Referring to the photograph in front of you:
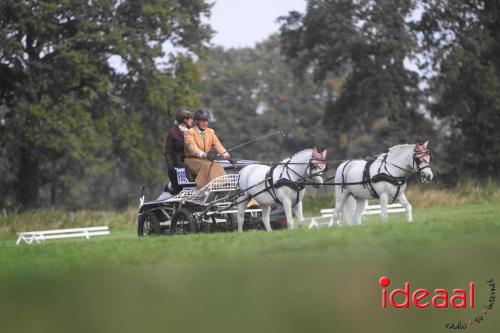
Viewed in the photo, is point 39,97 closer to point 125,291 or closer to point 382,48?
point 382,48

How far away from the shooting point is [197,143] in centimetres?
1784

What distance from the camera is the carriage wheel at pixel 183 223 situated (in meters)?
17.0

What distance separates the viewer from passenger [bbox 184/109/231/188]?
689 inches

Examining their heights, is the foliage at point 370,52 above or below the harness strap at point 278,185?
above

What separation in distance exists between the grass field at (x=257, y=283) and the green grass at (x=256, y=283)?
0.01 metres

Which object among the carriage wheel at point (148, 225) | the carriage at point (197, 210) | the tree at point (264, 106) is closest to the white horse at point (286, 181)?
the carriage at point (197, 210)

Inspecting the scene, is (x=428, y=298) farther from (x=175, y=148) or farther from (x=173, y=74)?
(x=173, y=74)

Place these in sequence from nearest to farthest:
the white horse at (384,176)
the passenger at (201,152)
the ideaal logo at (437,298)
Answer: the ideaal logo at (437,298), the white horse at (384,176), the passenger at (201,152)

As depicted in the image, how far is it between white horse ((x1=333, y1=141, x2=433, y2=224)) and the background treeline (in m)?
24.2

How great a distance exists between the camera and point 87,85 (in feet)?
139

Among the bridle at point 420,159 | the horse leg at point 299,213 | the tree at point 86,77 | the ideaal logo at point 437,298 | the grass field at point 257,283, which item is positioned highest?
the tree at point 86,77

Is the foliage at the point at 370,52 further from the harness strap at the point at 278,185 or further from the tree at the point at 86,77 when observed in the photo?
the harness strap at the point at 278,185

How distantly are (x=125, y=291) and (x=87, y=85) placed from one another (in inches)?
1350

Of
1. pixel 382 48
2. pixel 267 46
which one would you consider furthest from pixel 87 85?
pixel 267 46
